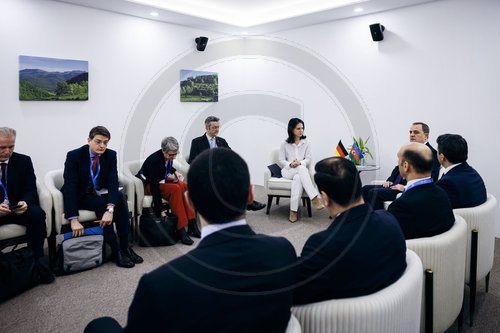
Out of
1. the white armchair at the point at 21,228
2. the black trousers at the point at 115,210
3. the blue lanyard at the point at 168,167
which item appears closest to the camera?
the white armchair at the point at 21,228

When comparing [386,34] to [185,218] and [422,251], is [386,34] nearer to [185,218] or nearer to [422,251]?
[185,218]

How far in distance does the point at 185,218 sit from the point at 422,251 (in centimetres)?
290

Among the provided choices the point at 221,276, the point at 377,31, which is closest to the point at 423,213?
the point at 221,276

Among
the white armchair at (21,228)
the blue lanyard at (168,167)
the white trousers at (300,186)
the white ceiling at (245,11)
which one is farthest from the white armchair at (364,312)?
the white ceiling at (245,11)

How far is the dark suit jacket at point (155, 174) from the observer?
13.5ft

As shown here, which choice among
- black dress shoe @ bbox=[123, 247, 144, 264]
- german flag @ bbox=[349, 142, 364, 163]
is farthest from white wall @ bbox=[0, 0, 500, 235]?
black dress shoe @ bbox=[123, 247, 144, 264]

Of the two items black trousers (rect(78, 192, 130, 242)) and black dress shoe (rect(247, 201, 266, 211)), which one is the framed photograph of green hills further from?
black dress shoe (rect(247, 201, 266, 211))

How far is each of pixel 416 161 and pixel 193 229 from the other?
2.94m

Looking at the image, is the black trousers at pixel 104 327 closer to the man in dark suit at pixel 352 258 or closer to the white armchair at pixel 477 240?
the man in dark suit at pixel 352 258

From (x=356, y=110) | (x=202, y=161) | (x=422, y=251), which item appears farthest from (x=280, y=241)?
(x=356, y=110)

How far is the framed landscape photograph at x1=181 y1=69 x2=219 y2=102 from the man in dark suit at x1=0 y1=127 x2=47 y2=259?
339 centimetres

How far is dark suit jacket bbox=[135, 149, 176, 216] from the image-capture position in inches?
162

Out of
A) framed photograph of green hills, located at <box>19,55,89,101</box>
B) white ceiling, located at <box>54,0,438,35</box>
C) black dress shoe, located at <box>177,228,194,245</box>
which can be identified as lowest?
black dress shoe, located at <box>177,228,194,245</box>

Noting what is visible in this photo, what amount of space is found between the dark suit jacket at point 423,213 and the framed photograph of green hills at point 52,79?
4.64 metres
